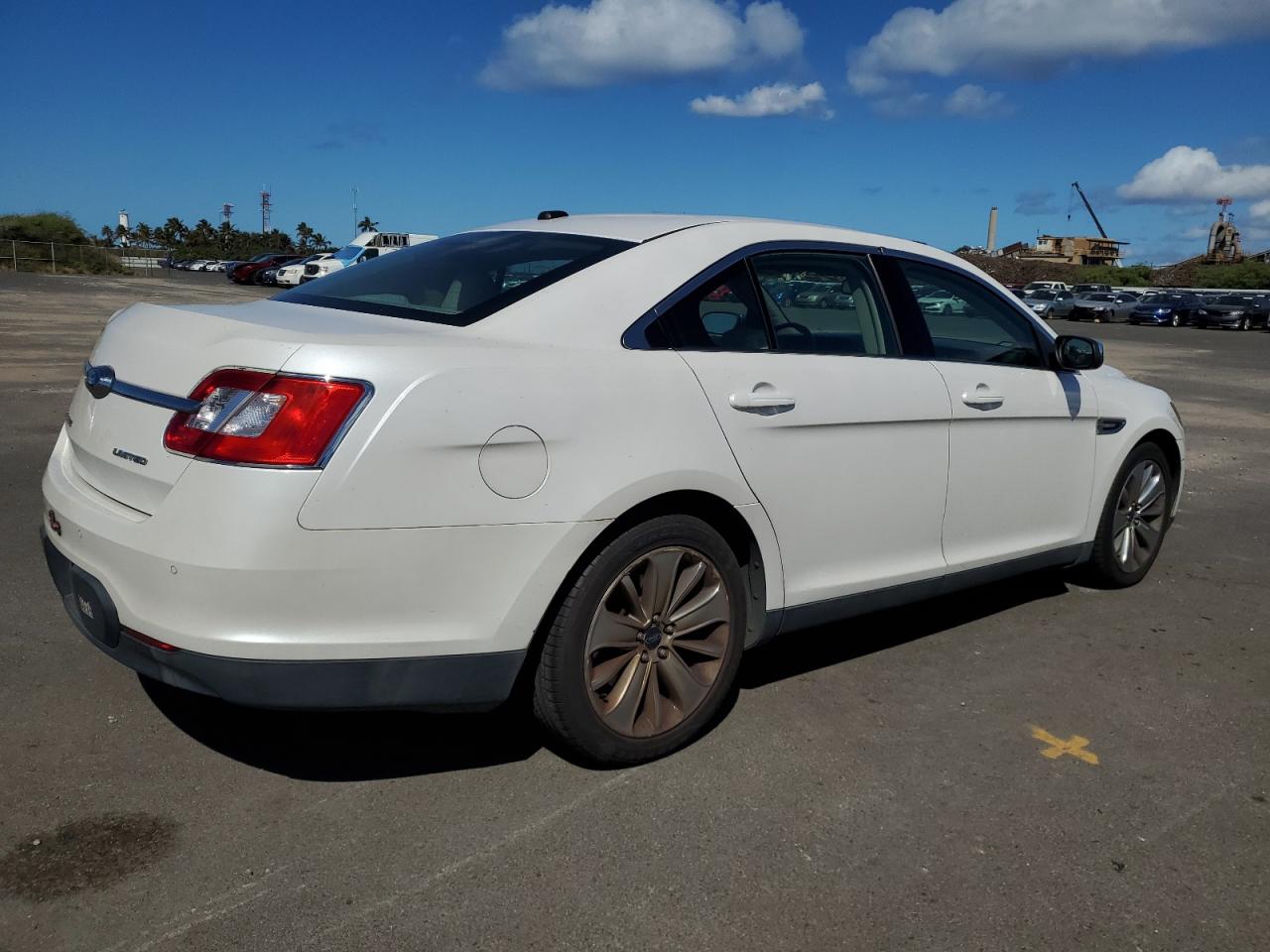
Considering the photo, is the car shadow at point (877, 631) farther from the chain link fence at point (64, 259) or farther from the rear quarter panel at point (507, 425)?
the chain link fence at point (64, 259)

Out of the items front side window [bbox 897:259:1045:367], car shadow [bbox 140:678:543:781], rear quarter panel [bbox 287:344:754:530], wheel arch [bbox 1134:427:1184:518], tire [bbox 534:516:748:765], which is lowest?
car shadow [bbox 140:678:543:781]

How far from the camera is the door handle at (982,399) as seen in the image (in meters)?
4.12

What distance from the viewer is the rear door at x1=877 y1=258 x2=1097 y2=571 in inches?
163

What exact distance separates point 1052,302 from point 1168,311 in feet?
19.9

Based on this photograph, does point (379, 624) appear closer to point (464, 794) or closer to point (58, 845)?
point (464, 794)

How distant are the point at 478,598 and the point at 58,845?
1.21 metres

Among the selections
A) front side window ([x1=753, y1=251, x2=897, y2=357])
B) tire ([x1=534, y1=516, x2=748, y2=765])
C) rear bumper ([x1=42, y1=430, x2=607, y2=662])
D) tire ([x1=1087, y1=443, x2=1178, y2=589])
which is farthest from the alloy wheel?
rear bumper ([x1=42, y1=430, x2=607, y2=662])

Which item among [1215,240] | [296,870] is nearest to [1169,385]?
[296,870]

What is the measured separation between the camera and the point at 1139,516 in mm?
5285

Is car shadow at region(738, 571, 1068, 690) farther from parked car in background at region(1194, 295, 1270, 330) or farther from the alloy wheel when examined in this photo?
parked car in background at region(1194, 295, 1270, 330)

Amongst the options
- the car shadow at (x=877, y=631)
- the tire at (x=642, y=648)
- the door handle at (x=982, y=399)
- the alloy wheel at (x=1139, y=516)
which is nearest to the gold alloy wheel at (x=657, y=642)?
the tire at (x=642, y=648)

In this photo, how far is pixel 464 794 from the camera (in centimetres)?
313

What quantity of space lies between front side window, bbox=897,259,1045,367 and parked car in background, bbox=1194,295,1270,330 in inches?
1819

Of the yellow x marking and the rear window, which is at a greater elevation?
the rear window
